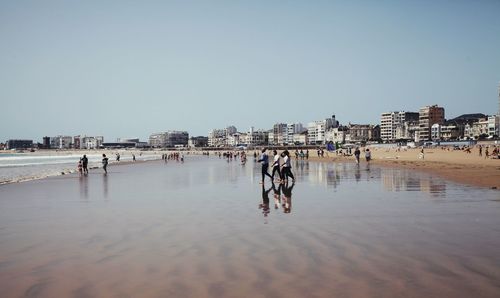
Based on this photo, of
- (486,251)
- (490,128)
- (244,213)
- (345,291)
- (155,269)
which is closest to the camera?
(345,291)

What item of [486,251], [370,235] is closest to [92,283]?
[370,235]

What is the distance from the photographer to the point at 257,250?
7.01 meters

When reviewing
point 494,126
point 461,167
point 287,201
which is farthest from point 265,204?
point 494,126

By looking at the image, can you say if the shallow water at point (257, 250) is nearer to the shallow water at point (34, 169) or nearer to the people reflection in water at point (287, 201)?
the people reflection in water at point (287, 201)

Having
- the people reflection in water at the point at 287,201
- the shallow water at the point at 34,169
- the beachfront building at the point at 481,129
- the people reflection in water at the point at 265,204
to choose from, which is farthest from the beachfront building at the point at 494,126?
the people reflection in water at the point at 265,204

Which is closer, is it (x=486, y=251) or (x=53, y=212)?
(x=486, y=251)

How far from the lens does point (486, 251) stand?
6578 millimetres

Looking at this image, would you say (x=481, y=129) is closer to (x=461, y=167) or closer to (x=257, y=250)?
(x=461, y=167)

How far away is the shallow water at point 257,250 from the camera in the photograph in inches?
203

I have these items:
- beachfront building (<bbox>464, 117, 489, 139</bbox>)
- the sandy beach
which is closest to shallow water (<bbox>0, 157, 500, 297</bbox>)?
the sandy beach

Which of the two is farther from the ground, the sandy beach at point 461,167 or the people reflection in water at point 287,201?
the people reflection in water at point 287,201

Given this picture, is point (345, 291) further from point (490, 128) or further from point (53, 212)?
point (490, 128)

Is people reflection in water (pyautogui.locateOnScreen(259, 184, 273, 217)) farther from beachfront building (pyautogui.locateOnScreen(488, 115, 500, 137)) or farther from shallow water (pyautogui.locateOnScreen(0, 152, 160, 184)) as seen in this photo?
beachfront building (pyautogui.locateOnScreen(488, 115, 500, 137))

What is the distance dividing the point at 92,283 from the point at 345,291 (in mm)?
3307
